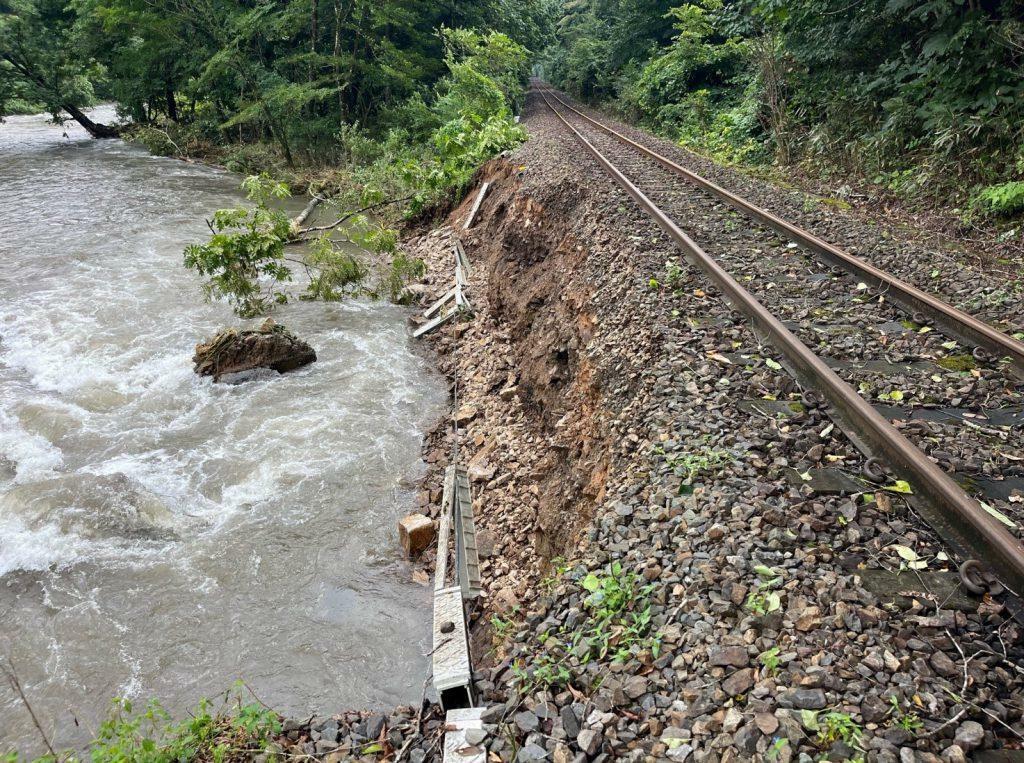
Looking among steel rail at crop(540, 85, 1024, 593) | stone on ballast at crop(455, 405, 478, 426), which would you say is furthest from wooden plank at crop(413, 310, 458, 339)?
steel rail at crop(540, 85, 1024, 593)

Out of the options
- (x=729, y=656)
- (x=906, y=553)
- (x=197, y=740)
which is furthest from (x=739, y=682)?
(x=197, y=740)

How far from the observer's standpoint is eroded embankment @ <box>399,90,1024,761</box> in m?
2.46

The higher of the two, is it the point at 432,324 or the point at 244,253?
the point at 244,253

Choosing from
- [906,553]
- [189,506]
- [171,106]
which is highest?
[171,106]

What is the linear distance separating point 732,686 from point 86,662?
5.53 metres

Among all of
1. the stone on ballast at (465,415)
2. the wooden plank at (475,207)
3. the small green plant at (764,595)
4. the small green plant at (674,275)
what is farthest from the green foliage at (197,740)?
the wooden plank at (475,207)

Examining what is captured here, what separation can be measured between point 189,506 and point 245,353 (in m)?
3.34

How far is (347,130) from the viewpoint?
22.3 m

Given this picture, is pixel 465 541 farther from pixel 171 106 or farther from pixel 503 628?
pixel 171 106

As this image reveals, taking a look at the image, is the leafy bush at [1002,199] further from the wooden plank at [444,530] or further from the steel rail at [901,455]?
the wooden plank at [444,530]

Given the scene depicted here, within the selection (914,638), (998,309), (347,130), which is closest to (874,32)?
(998,309)

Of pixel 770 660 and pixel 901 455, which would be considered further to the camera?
pixel 901 455

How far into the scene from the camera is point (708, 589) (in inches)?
123

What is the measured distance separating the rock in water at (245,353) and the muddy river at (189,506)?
0.31 m
